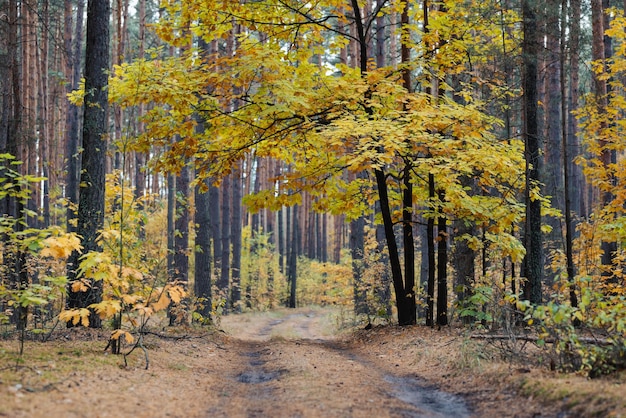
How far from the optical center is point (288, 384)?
259 inches

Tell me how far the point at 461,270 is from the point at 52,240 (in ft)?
30.2

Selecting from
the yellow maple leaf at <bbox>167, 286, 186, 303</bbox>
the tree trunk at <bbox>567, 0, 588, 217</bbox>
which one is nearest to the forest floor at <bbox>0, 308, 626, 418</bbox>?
the yellow maple leaf at <bbox>167, 286, 186, 303</bbox>

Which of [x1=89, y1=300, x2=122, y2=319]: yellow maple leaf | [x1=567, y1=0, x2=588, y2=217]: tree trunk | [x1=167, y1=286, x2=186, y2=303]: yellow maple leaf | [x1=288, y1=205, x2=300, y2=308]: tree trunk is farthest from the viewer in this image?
[x1=288, y1=205, x2=300, y2=308]: tree trunk

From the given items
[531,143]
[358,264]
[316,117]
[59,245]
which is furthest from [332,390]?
[358,264]

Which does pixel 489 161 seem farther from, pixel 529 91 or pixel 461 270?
pixel 461 270

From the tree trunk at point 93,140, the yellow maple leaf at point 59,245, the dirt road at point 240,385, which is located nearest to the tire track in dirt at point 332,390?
the dirt road at point 240,385

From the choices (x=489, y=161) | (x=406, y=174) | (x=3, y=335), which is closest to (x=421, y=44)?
(x=406, y=174)

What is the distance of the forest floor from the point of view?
16.0ft

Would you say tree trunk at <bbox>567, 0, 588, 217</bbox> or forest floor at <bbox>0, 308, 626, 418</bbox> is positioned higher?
tree trunk at <bbox>567, 0, 588, 217</bbox>

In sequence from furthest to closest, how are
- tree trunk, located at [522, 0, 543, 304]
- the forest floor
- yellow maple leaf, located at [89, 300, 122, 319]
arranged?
tree trunk, located at [522, 0, 543, 304], yellow maple leaf, located at [89, 300, 122, 319], the forest floor

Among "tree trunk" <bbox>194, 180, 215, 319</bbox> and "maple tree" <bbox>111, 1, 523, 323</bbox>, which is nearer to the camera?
"maple tree" <bbox>111, 1, 523, 323</bbox>

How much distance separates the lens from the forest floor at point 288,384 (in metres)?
4.88

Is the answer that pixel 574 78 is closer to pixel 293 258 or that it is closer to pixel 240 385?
pixel 293 258

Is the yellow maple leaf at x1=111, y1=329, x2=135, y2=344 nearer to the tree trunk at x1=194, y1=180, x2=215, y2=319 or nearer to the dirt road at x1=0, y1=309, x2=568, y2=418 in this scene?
the dirt road at x1=0, y1=309, x2=568, y2=418
